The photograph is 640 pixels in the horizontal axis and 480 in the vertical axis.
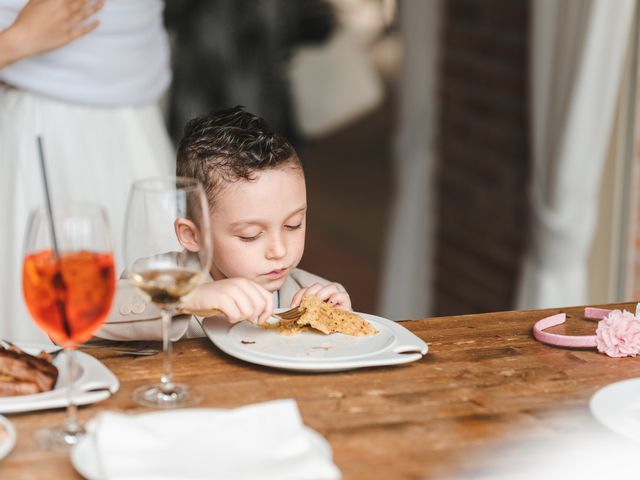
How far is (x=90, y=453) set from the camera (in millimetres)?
966

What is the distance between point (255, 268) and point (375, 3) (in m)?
→ 8.74

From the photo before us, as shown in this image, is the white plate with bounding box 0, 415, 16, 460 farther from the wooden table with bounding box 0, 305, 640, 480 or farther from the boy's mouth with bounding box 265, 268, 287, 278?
the boy's mouth with bounding box 265, 268, 287, 278

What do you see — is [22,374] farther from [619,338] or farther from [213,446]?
[619,338]

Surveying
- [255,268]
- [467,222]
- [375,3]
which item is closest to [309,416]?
[255,268]

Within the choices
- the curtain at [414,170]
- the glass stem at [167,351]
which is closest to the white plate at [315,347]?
the glass stem at [167,351]

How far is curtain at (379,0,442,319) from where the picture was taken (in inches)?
148

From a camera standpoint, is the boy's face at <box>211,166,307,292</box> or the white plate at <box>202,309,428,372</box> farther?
the boy's face at <box>211,166,307,292</box>

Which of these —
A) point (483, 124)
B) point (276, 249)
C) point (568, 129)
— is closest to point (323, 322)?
point (276, 249)

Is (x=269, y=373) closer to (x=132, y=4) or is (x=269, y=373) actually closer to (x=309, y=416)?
(x=309, y=416)

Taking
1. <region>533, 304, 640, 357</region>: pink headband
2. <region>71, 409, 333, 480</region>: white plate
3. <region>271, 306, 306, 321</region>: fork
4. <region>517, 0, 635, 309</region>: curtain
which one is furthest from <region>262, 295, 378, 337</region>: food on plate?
<region>517, 0, 635, 309</region>: curtain

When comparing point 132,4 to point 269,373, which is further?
point 132,4

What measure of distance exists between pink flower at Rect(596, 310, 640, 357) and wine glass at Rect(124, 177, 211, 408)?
1.75ft

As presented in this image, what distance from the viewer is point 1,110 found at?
2258 mm

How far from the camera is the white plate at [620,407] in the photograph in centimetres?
108
